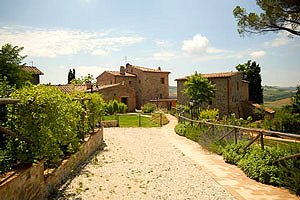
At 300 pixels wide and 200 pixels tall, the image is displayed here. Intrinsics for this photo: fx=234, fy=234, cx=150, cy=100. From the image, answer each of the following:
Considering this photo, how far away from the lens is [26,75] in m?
10.0

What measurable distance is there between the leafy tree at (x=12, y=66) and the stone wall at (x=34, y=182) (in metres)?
4.33

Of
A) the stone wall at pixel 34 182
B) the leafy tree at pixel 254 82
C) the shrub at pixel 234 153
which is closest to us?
the stone wall at pixel 34 182

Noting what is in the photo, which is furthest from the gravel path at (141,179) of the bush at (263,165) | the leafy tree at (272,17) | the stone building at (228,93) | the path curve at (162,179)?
the stone building at (228,93)

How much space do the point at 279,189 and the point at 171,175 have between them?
2992mm

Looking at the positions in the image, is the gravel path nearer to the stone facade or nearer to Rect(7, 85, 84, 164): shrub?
Rect(7, 85, 84, 164): shrub

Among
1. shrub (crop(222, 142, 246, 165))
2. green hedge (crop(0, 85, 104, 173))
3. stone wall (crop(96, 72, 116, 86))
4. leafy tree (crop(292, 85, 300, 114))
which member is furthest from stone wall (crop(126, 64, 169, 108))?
green hedge (crop(0, 85, 104, 173))

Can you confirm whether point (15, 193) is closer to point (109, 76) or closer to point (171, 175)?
point (171, 175)

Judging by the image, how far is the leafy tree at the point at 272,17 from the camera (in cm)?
1128

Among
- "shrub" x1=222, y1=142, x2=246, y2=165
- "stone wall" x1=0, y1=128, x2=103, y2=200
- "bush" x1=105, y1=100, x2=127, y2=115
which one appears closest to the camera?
"stone wall" x1=0, y1=128, x2=103, y2=200

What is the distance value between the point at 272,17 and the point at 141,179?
420 inches

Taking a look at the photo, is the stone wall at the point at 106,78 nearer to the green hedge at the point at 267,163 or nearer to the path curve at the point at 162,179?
the path curve at the point at 162,179

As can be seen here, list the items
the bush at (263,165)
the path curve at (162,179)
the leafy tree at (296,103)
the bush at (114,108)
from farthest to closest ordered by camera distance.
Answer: the bush at (114,108), the leafy tree at (296,103), the bush at (263,165), the path curve at (162,179)

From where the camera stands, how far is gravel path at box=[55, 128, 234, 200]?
5.76m

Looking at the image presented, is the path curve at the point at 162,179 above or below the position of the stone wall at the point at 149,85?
below
